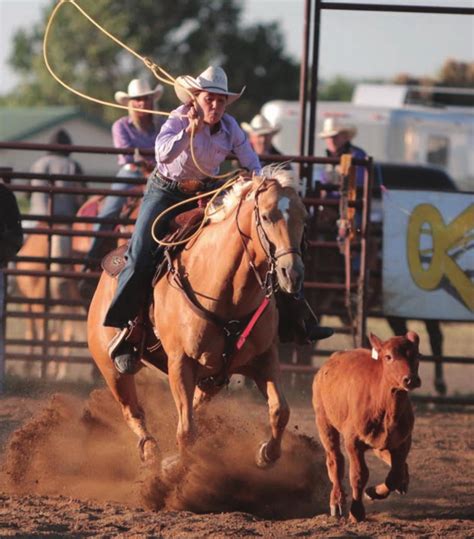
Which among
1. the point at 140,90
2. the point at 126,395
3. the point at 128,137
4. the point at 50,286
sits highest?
the point at 140,90

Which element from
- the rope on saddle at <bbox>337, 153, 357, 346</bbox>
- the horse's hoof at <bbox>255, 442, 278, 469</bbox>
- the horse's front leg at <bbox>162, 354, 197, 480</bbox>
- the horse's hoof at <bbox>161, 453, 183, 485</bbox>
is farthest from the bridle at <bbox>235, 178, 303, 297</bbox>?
the rope on saddle at <bbox>337, 153, 357, 346</bbox>

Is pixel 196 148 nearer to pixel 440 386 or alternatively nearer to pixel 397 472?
pixel 397 472

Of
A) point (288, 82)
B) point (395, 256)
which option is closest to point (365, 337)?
point (395, 256)

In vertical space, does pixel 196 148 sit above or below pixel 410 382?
above

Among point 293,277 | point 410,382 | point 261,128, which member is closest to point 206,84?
point 293,277

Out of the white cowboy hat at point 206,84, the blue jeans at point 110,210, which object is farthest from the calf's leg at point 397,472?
the blue jeans at point 110,210

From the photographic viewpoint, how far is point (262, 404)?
10.9m

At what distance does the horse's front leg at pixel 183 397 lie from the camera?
7180 millimetres

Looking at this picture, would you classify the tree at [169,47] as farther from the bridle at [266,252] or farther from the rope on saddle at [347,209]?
the bridle at [266,252]

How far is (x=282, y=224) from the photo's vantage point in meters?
6.47

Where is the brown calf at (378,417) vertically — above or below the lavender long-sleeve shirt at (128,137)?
below

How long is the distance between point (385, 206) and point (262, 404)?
1976mm

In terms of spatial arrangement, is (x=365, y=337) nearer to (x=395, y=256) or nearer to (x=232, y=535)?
(x=395, y=256)

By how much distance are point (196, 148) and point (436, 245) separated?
4055mm
